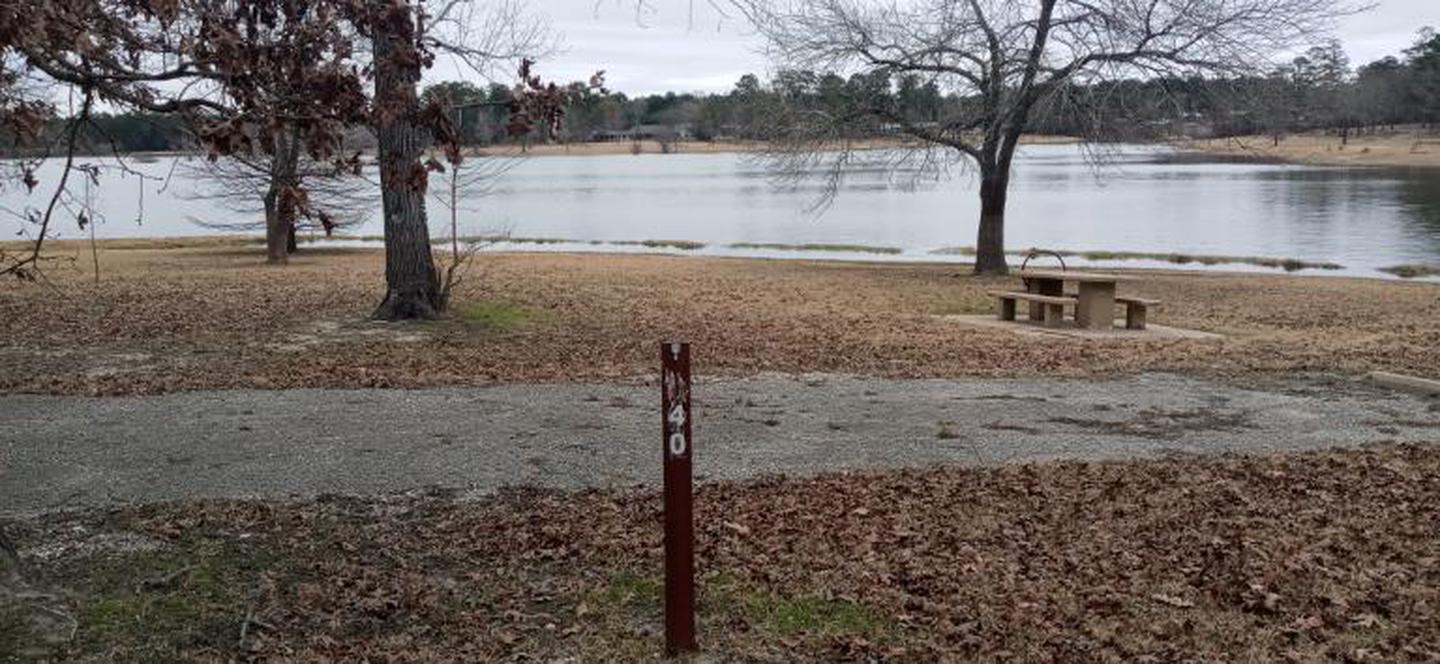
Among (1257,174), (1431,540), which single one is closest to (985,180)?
(1431,540)

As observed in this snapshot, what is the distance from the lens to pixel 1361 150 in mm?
94188

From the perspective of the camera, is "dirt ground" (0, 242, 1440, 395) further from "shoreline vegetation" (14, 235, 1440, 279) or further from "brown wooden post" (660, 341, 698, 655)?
"brown wooden post" (660, 341, 698, 655)

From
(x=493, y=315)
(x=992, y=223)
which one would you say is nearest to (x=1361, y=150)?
(x=992, y=223)

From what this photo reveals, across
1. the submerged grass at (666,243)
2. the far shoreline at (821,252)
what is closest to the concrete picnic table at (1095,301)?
the far shoreline at (821,252)

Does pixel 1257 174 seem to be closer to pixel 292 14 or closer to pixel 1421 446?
pixel 1421 446

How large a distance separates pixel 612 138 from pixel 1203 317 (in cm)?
10016

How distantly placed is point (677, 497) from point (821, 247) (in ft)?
105

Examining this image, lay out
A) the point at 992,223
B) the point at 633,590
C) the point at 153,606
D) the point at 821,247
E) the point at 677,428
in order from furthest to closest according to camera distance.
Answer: the point at 821,247, the point at 992,223, the point at 633,590, the point at 153,606, the point at 677,428

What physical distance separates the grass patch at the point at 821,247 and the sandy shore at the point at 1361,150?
45.8 meters

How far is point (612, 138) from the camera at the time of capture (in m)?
114

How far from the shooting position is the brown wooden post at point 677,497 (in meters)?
3.76

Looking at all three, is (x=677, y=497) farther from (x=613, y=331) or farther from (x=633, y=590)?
(x=613, y=331)

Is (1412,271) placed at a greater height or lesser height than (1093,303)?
lesser

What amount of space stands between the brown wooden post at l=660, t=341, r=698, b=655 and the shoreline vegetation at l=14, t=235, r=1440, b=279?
2113cm
